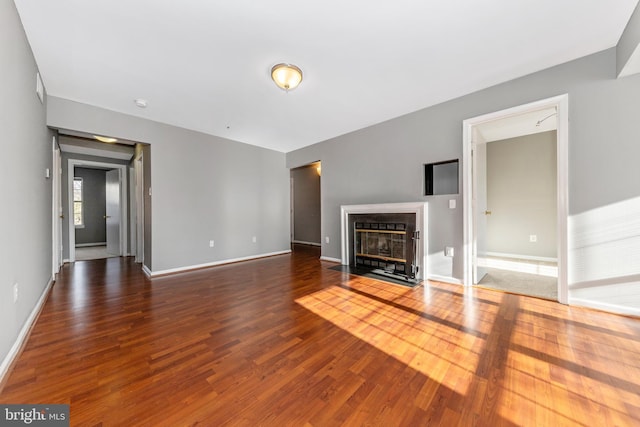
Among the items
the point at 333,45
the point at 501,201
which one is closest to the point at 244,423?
the point at 333,45

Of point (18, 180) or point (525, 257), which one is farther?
point (525, 257)

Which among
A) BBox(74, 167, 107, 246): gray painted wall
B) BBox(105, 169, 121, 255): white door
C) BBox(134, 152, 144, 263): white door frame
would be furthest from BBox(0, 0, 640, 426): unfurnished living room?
BBox(74, 167, 107, 246): gray painted wall

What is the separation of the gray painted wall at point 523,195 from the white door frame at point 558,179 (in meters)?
2.55

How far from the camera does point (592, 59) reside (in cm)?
229

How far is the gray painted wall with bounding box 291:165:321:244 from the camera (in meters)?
7.09

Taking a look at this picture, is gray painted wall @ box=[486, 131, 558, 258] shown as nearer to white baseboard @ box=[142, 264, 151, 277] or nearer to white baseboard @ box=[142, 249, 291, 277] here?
white baseboard @ box=[142, 249, 291, 277]

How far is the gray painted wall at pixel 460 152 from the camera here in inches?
85.9

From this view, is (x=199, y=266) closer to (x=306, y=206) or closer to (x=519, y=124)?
(x=306, y=206)

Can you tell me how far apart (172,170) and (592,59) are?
543cm

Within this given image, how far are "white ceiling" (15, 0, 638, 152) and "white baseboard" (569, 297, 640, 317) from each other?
2.41m

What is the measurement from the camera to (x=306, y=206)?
289 inches

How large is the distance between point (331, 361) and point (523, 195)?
5.20m

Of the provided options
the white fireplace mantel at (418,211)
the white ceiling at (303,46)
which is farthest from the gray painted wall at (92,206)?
the white fireplace mantel at (418,211)

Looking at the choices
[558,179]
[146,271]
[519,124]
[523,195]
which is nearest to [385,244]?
[558,179]
